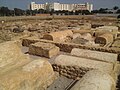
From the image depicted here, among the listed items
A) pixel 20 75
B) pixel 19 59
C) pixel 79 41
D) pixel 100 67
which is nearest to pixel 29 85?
pixel 20 75

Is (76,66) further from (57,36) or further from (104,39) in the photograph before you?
(104,39)

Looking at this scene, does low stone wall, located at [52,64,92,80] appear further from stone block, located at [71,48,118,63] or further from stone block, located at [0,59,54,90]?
stone block, located at [71,48,118,63]

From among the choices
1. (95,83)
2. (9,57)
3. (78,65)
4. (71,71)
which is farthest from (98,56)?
(9,57)

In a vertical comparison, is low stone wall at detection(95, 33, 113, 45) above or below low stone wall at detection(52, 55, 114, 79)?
above

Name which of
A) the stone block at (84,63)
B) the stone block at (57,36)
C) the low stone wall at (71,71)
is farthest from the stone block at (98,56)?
the stone block at (57,36)

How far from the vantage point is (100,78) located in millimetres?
5066

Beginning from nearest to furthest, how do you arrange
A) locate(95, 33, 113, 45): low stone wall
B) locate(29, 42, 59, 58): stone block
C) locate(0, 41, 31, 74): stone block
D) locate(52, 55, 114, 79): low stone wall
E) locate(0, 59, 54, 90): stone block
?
locate(0, 59, 54, 90): stone block < locate(0, 41, 31, 74): stone block < locate(52, 55, 114, 79): low stone wall < locate(29, 42, 59, 58): stone block < locate(95, 33, 113, 45): low stone wall

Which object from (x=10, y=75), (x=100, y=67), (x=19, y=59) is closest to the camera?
(x=10, y=75)

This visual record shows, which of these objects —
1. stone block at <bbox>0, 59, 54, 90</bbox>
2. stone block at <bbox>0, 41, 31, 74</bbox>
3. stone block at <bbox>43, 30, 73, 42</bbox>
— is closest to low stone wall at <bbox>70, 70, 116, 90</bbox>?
stone block at <bbox>0, 59, 54, 90</bbox>

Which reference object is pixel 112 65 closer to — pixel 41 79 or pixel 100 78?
pixel 100 78

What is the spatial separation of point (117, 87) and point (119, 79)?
0.76 m

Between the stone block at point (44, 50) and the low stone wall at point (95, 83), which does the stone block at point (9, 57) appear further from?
the low stone wall at point (95, 83)

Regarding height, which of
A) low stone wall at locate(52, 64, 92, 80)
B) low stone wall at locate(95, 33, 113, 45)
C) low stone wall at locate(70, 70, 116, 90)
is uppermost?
low stone wall at locate(95, 33, 113, 45)

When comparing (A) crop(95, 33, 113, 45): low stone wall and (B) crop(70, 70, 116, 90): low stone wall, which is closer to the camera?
(B) crop(70, 70, 116, 90): low stone wall
